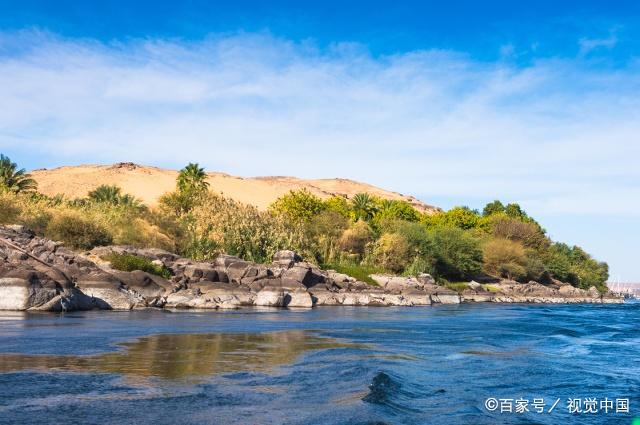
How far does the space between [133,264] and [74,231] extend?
10.6 meters

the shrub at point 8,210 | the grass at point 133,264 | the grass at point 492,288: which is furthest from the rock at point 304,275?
the grass at point 492,288

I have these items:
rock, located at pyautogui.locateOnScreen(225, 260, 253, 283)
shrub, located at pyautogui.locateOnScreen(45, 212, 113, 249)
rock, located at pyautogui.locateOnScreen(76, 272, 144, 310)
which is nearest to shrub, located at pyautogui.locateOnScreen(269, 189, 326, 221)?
rock, located at pyautogui.locateOnScreen(225, 260, 253, 283)

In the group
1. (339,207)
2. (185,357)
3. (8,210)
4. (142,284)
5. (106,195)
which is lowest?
(185,357)

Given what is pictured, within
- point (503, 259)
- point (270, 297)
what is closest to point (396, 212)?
point (503, 259)

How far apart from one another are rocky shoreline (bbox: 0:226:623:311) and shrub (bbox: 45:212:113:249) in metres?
5.30

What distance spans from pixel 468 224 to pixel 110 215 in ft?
255

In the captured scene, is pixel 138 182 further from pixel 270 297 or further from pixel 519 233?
pixel 270 297

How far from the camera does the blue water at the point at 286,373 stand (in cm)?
1152

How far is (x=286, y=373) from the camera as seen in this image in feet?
Answer: 52.1

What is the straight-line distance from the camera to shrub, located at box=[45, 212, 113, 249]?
49.8 meters

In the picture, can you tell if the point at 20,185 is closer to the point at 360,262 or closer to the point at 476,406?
the point at 360,262

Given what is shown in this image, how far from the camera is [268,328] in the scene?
28094mm

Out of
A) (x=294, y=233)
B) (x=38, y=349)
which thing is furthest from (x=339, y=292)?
(x=38, y=349)

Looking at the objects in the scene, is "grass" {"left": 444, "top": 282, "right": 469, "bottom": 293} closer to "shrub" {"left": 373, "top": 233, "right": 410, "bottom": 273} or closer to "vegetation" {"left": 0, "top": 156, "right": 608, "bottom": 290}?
"vegetation" {"left": 0, "top": 156, "right": 608, "bottom": 290}
